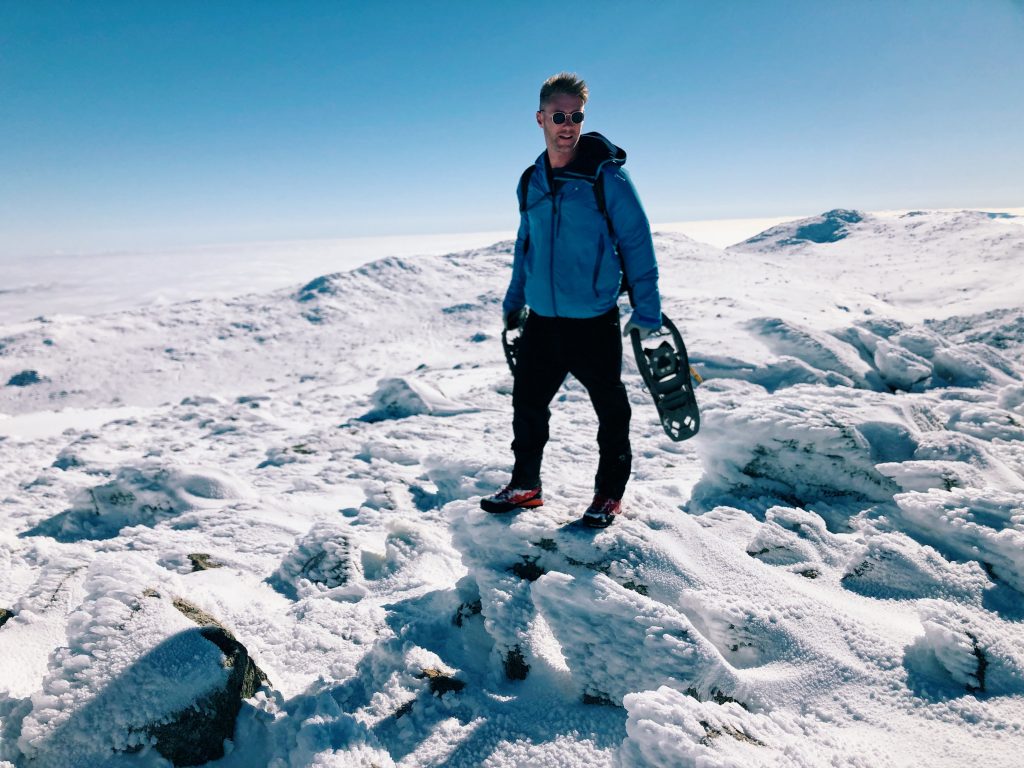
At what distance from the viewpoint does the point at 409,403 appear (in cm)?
966

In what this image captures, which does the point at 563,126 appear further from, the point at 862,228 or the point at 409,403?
the point at 862,228

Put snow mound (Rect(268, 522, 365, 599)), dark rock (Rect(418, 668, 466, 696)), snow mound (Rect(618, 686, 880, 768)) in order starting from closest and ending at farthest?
1. snow mound (Rect(618, 686, 880, 768))
2. dark rock (Rect(418, 668, 466, 696))
3. snow mound (Rect(268, 522, 365, 599))

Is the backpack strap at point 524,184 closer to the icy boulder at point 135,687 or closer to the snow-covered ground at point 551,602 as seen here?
the snow-covered ground at point 551,602

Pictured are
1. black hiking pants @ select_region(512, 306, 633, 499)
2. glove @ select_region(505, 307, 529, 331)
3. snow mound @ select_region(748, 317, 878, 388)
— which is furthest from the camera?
snow mound @ select_region(748, 317, 878, 388)

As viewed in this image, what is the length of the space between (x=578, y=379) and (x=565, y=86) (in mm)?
1499

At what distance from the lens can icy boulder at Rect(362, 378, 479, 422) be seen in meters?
9.39

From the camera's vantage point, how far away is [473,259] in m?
65.0

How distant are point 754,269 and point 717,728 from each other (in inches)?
1919

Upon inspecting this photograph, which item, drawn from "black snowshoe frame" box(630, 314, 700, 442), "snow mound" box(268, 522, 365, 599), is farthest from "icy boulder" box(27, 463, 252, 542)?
"black snowshoe frame" box(630, 314, 700, 442)

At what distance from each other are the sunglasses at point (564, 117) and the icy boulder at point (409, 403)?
23.0 ft

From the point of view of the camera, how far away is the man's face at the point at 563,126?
2.54 meters

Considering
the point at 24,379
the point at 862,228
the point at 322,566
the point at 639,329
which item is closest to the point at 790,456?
the point at 639,329

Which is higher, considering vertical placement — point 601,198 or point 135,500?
point 601,198

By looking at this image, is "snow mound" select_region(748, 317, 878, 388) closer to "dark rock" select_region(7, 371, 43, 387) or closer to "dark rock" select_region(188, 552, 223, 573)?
"dark rock" select_region(188, 552, 223, 573)
